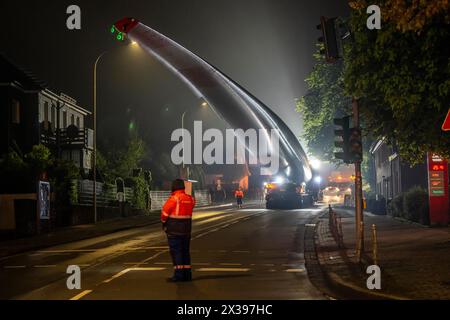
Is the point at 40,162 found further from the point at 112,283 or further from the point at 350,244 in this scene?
the point at 112,283

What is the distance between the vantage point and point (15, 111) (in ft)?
167

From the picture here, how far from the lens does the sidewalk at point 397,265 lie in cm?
1155

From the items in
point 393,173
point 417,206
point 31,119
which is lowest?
point 417,206

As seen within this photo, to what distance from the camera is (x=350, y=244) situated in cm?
2139

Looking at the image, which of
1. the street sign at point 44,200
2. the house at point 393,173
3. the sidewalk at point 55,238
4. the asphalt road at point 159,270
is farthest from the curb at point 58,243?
the house at point 393,173

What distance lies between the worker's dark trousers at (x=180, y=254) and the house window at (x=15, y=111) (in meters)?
39.8

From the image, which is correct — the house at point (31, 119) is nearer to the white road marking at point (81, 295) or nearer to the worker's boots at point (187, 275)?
the worker's boots at point (187, 275)

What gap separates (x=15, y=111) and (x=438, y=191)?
1327 inches

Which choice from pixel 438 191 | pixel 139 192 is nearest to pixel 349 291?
pixel 438 191

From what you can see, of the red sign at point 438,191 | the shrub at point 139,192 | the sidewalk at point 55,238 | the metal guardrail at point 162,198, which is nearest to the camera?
the sidewalk at point 55,238

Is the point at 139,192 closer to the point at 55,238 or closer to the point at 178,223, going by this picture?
the point at 55,238
